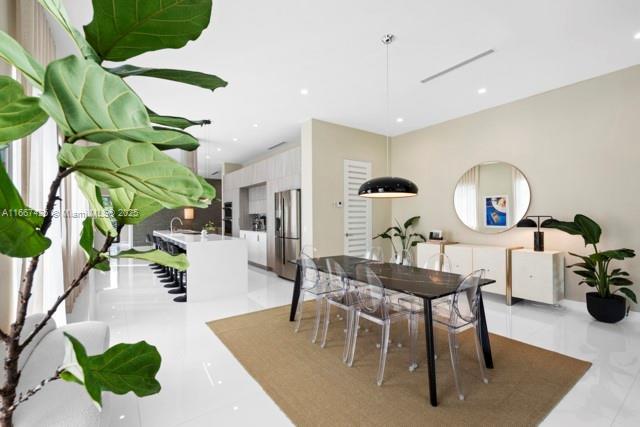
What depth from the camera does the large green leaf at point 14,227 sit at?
0.38 m

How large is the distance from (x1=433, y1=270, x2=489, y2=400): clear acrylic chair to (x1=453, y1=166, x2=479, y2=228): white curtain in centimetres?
286

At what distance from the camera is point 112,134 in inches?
13.8

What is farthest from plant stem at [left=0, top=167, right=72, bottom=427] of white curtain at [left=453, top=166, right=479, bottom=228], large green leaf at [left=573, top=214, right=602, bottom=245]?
white curtain at [left=453, top=166, right=479, bottom=228]

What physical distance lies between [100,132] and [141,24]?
0.20 meters

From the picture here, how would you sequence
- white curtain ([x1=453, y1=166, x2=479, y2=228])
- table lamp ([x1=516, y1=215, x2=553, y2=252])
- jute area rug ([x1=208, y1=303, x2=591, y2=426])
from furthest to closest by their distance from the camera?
1. white curtain ([x1=453, y1=166, x2=479, y2=228])
2. table lamp ([x1=516, y1=215, x2=553, y2=252])
3. jute area rug ([x1=208, y1=303, x2=591, y2=426])

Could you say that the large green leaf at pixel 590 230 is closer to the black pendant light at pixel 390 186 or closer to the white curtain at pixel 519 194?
the white curtain at pixel 519 194

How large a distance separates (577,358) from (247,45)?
170 inches

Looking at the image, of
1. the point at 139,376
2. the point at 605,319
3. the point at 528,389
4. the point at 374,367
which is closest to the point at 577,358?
the point at 528,389

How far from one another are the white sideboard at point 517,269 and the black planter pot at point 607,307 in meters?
0.39

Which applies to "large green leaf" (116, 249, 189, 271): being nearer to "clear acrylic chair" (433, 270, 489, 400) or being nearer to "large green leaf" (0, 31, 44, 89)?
"large green leaf" (0, 31, 44, 89)

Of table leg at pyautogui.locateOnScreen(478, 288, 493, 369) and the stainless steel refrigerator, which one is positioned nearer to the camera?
table leg at pyautogui.locateOnScreen(478, 288, 493, 369)

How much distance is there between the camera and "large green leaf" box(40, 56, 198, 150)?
30 cm

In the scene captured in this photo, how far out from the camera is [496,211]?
4.61 m

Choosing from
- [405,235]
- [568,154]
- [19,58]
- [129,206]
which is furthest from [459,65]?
[19,58]
